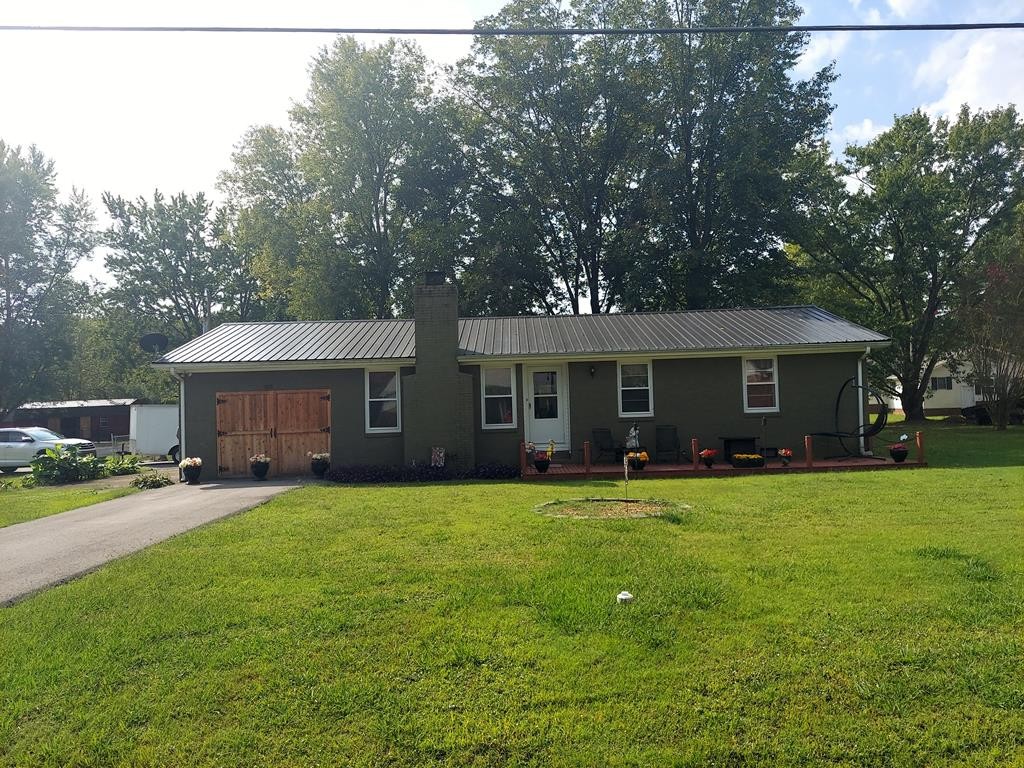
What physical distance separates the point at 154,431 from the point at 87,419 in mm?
11644

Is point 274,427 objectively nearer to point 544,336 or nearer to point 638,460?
point 544,336

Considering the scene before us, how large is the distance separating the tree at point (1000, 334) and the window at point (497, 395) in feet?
64.9

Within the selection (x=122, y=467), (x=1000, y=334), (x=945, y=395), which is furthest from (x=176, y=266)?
(x=945, y=395)

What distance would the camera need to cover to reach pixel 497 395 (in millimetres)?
15070

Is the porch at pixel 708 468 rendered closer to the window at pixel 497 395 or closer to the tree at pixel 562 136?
the window at pixel 497 395

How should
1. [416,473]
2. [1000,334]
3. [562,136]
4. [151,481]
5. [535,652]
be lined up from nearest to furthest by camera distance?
1. [535,652]
2. [416,473]
3. [151,481]
4. [1000,334]
5. [562,136]

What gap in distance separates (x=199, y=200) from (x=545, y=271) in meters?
24.0

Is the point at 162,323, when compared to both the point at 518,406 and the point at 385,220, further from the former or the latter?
the point at 518,406

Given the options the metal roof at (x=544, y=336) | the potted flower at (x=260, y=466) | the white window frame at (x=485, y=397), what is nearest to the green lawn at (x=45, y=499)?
the potted flower at (x=260, y=466)

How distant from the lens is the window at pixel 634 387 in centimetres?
1501

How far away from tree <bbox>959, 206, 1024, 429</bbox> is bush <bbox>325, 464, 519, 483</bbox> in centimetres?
2061

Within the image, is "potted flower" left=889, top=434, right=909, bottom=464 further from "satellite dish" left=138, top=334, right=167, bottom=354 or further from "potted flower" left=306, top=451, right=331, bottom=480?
"satellite dish" left=138, top=334, right=167, bottom=354

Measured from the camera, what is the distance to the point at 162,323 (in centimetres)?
4009

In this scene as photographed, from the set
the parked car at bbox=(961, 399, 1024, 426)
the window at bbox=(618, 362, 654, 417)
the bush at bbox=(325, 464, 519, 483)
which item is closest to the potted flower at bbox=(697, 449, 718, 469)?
the window at bbox=(618, 362, 654, 417)
